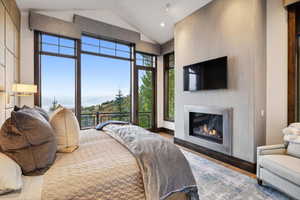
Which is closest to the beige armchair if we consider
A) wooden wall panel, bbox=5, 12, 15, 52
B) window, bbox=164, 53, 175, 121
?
window, bbox=164, 53, 175, 121

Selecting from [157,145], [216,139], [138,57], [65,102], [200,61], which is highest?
[138,57]

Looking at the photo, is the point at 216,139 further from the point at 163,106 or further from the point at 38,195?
the point at 38,195

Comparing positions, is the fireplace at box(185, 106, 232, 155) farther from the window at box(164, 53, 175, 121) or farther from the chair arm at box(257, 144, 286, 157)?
the window at box(164, 53, 175, 121)

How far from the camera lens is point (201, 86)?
362 centimetres

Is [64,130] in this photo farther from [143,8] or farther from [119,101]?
[143,8]

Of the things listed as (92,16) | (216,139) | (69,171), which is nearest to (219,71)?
(216,139)

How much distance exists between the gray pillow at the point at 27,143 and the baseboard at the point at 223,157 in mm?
2924

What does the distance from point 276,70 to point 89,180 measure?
131 inches

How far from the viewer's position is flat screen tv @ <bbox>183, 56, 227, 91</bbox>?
3188mm

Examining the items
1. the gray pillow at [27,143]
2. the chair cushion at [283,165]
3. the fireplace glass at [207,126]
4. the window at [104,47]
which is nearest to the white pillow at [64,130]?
the gray pillow at [27,143]

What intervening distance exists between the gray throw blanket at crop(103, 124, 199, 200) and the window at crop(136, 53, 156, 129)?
403 centimetres

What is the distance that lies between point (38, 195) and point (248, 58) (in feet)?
10.7

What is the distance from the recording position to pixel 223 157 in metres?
3.21

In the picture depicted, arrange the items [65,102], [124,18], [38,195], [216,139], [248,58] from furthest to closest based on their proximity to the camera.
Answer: [124,18]
[65,102]
[216,139]
[248,58]
[38,195]
